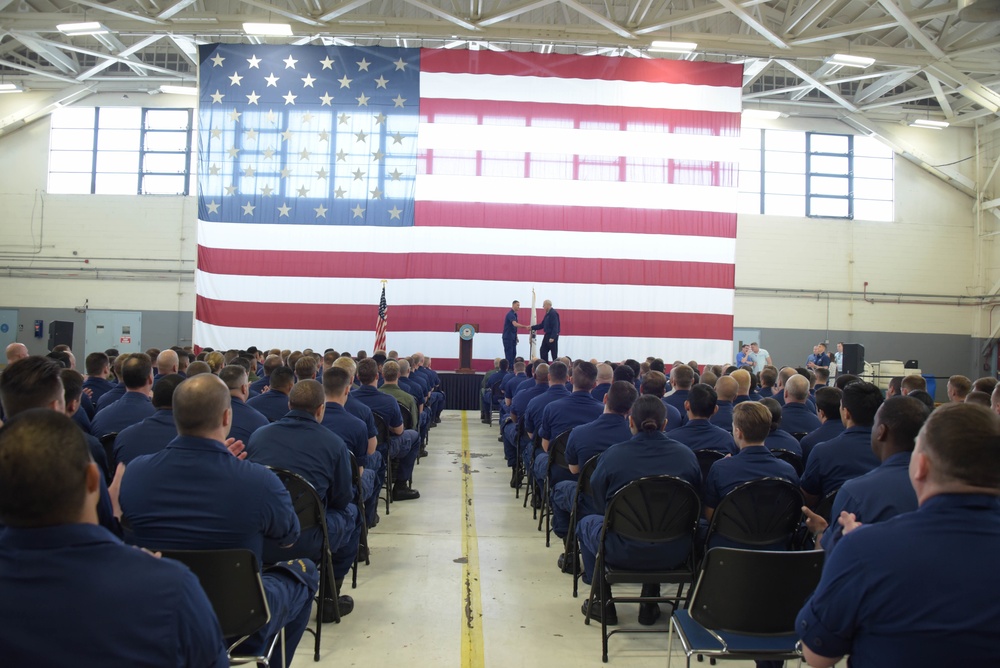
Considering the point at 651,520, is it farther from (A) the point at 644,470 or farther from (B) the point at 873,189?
(B) the point at 873,189

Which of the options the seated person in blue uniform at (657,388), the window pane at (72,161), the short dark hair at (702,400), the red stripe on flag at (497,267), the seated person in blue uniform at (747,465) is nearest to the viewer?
the seated person in blue uniform at (747,465)

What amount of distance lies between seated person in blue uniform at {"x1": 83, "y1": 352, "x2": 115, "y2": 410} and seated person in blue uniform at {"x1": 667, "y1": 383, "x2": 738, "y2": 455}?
4.14 m

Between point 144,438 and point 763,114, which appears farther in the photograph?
point 763,114

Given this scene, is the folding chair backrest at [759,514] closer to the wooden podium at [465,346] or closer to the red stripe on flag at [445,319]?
the wooden podium at [465,346]

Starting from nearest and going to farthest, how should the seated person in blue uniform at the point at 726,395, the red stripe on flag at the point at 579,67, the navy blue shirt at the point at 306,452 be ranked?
the navy blue shirt at the point at 306,452 < the seated person in blue uniform at the point at 726,395 < the red stripe on flag at the point at 579,67

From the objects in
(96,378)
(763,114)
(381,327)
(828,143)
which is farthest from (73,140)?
(828,143)

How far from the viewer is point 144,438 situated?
301 centimetres

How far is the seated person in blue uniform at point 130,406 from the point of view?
3674mm

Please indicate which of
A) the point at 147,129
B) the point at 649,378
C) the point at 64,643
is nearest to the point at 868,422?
the point at 649,378

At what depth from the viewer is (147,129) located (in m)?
17.3

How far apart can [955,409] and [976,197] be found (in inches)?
806

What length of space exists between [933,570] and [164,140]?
19267 mm

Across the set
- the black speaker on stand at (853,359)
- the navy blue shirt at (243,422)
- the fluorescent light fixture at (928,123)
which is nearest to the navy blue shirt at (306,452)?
the navy blue shirt at (243,422)

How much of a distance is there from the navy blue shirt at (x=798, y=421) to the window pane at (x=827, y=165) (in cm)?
1536
